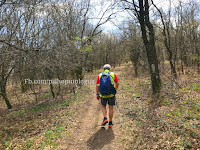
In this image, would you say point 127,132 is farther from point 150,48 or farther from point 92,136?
point 150,48

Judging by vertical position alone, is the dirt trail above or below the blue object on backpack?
below

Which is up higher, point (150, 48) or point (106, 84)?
point (150, 48)

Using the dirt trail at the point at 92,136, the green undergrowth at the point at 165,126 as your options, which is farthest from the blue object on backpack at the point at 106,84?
the green undergrowth at the point at 165,126

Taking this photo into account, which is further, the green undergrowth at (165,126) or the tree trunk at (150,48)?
the tree trunk at (150,48)

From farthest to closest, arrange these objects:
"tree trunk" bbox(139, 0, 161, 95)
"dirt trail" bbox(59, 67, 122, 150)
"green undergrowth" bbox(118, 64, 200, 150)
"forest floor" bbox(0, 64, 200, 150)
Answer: "tree trunk" bbox(139, 0, 161, 95), "dirt trail" bbox(59, 67, 122, 150), "forest floor" bbox(0, 64, 200, 150), "green undergrowth" bbox(118, 64, 200, 150)

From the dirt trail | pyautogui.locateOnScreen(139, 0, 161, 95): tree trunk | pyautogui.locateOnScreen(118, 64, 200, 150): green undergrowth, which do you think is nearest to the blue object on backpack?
the dirt trail

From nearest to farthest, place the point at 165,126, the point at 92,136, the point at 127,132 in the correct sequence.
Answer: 1. the point at 165,126
2. the point at 127,132
3. the point at 92,136

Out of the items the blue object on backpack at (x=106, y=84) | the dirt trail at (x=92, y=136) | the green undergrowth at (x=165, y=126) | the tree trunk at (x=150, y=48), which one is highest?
the tree trunk at (x=150, y=48)

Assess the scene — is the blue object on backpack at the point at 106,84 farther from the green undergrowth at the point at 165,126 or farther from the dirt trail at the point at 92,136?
the green undergrowth at the point at 165,126

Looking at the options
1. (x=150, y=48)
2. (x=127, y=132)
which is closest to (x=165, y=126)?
(x=127, y=132)

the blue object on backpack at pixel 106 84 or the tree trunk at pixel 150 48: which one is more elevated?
the tree trunk at pixel 150 48

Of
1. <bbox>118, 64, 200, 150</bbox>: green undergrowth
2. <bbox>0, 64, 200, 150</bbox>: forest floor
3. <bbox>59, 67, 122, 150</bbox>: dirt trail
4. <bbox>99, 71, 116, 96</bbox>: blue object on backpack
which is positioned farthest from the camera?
<bbox>99, 71, 116, 96</bbox>: blue object on backpack

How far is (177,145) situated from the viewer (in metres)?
3.59

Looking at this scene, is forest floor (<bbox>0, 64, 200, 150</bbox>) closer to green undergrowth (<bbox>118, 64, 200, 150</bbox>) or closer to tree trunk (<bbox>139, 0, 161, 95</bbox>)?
green undergrowth (<bbox>118, 64, 200, 150</bbox>)
